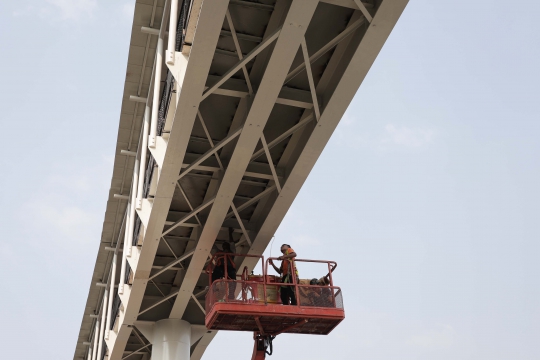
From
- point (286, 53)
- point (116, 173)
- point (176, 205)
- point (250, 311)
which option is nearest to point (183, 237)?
point (176, 205)

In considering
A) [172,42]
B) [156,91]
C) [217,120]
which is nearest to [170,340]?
[217,120]

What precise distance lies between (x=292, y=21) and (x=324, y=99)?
3194mm

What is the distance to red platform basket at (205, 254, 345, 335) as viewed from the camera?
16.1 metres

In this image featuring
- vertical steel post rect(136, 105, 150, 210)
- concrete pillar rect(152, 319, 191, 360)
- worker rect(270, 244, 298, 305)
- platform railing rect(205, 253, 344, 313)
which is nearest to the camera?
platform railing rect(205, 253, 344, 313)

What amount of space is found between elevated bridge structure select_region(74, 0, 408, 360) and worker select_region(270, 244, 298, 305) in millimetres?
1391

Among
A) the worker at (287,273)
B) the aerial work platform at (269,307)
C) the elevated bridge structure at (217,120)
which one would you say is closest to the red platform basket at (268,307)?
the aerial work platform at (269,307)

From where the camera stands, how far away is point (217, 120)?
16.7m

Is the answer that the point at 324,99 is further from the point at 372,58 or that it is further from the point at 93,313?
the point at 93,313

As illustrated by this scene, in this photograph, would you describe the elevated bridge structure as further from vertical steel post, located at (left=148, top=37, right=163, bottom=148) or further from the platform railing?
the platform railing

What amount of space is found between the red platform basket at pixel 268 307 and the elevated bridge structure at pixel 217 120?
2.21 meters

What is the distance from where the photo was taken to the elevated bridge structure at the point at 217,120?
13.0m

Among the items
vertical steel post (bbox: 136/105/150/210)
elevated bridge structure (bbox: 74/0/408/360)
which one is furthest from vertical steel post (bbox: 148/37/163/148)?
vertical steel post (bbox: 136/105/150/210)

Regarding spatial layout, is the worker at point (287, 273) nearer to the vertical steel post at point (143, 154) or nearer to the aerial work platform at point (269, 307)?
the aerial work platform at point (269, 307)

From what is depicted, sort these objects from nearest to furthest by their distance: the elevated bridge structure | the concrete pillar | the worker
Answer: the elevated bridge structure → the worker → the concrete pillar
